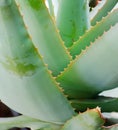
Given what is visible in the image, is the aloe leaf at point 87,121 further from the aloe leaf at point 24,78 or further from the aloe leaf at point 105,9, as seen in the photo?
the aloe leaf at point 105,9

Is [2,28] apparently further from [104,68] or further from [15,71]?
[104,68]

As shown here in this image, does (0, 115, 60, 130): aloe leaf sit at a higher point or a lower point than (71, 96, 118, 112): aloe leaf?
lower

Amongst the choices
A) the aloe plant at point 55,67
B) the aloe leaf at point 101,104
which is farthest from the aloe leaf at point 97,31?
the aloe leaf at point 101,104

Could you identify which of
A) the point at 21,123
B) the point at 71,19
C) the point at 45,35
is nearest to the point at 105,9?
the point at 71,19

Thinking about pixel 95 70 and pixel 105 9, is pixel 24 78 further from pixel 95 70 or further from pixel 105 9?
pixel 105 9

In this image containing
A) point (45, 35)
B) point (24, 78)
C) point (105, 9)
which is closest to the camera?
point (24, 78)

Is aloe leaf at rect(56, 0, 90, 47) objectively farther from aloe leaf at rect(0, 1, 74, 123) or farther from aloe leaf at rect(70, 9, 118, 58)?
aloe leaf at rect(0, 1, 74, 123)

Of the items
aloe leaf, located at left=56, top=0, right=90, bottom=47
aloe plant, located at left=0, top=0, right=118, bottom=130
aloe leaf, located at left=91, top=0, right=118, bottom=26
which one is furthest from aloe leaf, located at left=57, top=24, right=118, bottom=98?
aloe leaf, located at left=91, top=0, right=118, bottom=26
